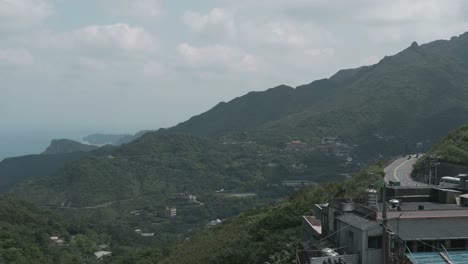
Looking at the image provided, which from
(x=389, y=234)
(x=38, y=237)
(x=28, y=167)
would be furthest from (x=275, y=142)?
(x=389, y=234)

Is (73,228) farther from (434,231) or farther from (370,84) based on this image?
(370,84)

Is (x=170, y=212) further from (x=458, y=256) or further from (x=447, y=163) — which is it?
(x=458, y=256)

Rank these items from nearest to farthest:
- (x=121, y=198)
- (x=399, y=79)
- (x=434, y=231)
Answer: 1. (x=434, y=231)
2. (x=121, y=198)
3. (x=399, y=79)

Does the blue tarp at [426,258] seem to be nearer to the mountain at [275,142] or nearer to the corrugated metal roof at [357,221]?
the corrugated metal roof at [357,221]

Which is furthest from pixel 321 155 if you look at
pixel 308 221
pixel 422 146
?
pixel 308 221

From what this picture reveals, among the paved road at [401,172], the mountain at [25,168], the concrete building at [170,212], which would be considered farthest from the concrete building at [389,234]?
the mountain at [25,168]

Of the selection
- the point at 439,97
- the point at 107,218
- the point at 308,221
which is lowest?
the point at 107,218
